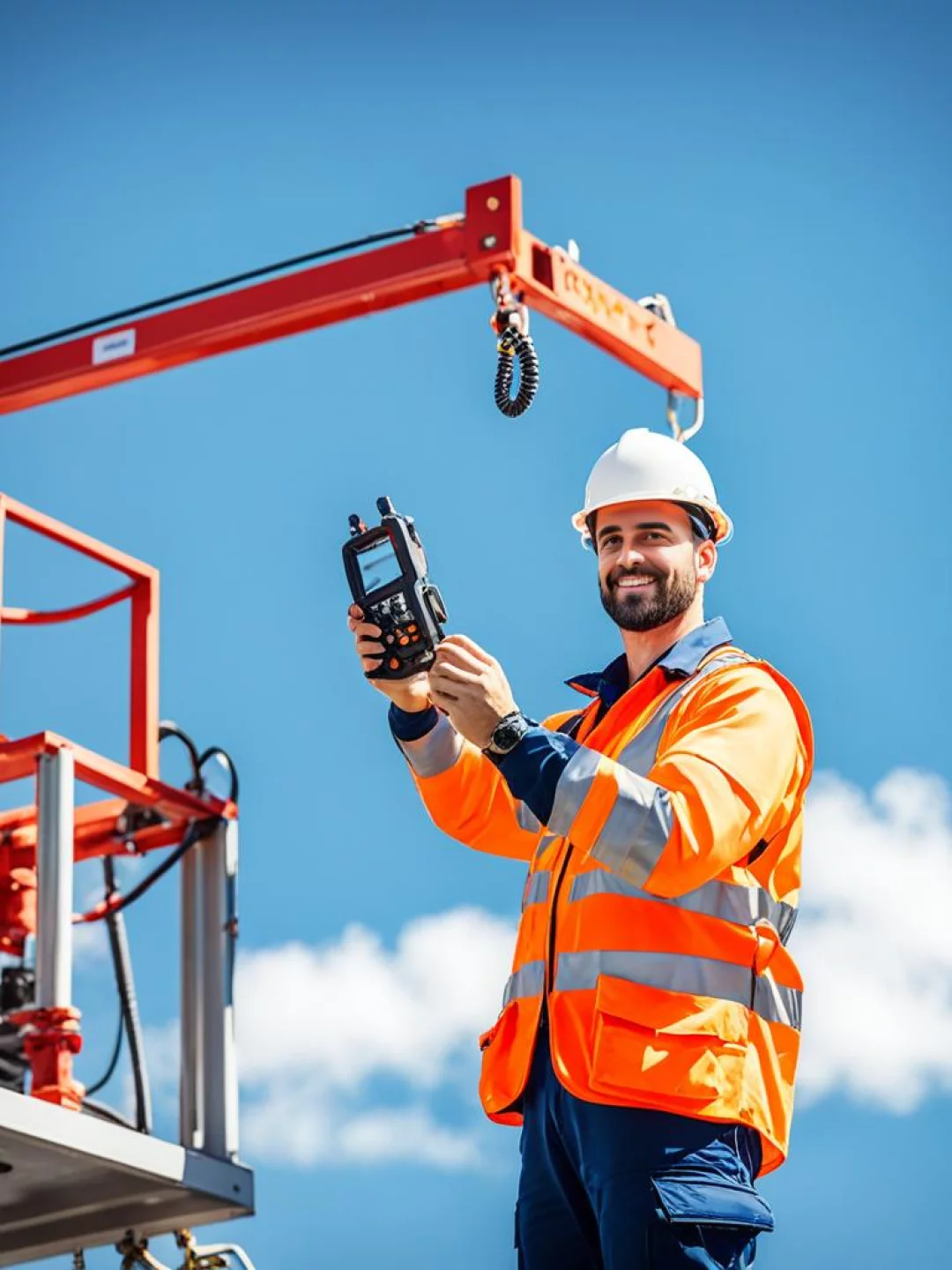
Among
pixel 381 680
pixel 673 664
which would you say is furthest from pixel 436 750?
pixel 673 664

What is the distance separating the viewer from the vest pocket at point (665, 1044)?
432 cm

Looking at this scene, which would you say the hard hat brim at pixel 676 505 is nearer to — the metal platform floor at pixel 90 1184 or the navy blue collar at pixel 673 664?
the navy blue collar at pixel 673 664

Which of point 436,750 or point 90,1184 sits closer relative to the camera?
point 436,750

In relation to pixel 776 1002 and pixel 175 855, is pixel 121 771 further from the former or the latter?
pixel 776 1002

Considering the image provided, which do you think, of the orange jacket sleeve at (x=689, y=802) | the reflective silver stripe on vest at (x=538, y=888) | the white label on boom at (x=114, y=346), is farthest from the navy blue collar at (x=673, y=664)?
the white label on boom at (x=114, y=346)

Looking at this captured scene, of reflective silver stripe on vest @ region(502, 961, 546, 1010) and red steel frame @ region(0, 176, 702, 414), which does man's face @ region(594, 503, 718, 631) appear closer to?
reflective silver stripe on vest @ region(502, 961, 546, 1010)

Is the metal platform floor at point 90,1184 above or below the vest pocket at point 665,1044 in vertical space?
above

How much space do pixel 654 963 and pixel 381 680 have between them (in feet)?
3.38

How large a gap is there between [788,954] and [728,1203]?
0.56m

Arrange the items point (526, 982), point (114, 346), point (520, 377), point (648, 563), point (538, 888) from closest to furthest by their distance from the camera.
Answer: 1. point (526, 982)
2. point (538, 888)
3. point (648, 563)
4. point (520, 377)
5. point (114, 346)

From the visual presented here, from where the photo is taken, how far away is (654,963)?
4434 mm

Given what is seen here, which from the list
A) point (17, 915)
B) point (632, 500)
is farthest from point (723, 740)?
point (17, 915)

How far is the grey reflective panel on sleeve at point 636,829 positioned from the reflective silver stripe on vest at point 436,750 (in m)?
0.91

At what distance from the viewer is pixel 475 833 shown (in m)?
5.27
